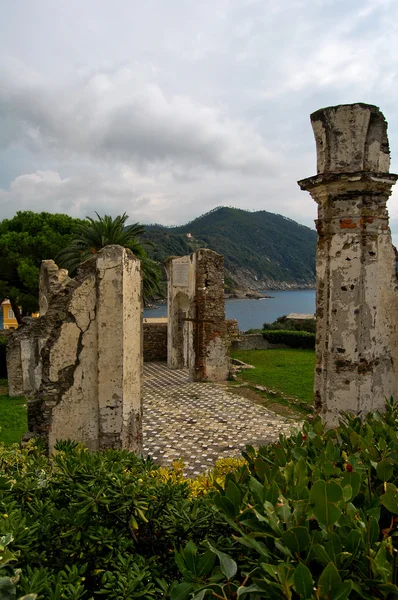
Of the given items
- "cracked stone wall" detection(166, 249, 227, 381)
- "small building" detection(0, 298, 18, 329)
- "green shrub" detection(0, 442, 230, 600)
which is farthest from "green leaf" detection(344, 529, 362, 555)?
"small building" detection(0, 298, 18, 329)

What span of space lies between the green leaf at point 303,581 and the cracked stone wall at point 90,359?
14.8ft

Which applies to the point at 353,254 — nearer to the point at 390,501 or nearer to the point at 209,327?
the point at 390,501

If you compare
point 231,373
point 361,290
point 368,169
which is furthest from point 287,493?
point 231,373

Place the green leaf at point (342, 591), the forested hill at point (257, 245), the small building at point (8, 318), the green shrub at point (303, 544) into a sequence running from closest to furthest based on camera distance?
the green leaf at point (342, 591)
the green shrub at point (303, 544)
the small building at point (8, 318)
the forested hill at point (257, 245)

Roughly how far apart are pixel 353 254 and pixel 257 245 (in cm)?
12820

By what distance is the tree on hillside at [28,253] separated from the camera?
74.0 ft

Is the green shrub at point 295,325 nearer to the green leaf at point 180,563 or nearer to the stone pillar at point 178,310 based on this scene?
the stone pillar at point 178,310

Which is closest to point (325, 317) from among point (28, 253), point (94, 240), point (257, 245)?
point (94, 240)

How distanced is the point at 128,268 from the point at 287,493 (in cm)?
424

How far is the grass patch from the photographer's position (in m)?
9.13

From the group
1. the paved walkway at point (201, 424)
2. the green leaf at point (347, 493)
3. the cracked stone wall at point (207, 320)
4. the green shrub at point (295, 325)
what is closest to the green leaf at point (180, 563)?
the green leaf at point (347, 493)

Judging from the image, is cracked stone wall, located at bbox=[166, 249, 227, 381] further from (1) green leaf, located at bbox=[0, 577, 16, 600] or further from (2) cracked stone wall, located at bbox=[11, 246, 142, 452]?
(1) green leaf, located at bbox=[0, 577, 16, 600]

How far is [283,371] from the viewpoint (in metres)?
16.4

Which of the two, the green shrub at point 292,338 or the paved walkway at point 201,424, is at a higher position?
the green shrub at point 292,338
